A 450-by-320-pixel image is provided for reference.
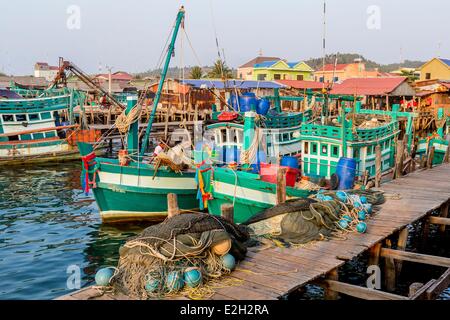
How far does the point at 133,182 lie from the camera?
1639 centimetres

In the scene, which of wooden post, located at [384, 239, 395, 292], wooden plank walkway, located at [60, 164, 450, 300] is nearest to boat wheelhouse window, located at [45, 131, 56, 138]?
wooden plank walkway, located at [60, 164, 450, 300]

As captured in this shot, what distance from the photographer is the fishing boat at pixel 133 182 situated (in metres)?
16.3

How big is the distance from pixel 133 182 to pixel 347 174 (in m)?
7.32

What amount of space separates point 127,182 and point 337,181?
7188 millimetres

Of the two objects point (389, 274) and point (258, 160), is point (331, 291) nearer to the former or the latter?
point (389, 274)

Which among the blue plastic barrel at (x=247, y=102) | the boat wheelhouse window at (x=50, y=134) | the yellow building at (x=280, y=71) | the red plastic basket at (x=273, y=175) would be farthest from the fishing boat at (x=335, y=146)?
the yellow building at (x=280, y=71)

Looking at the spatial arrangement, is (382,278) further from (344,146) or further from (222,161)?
(222,161)

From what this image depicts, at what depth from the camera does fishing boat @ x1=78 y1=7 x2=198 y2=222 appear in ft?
53.4

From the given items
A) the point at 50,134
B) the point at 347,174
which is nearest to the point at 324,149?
the point at 347,174

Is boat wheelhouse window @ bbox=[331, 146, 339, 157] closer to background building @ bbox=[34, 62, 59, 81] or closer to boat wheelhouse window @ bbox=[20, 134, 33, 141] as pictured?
boat wheelhouse window @ bbox=[20, 134, 33, 141]

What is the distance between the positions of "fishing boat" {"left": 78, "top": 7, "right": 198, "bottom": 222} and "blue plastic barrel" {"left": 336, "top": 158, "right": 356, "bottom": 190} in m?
5.30

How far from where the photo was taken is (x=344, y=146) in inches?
633

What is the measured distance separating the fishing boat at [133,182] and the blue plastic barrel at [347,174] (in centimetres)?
530
